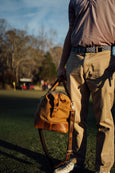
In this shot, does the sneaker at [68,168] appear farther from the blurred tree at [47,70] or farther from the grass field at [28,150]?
the blurred tree at [47,70]

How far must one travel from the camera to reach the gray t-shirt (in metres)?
A: 1.74

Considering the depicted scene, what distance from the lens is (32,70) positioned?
149 ft

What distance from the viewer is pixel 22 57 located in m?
42.2

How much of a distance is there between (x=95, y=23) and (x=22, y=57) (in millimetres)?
41750

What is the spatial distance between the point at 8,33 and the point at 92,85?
40488mm

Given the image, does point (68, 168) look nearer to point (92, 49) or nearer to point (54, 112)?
point (54, 112)

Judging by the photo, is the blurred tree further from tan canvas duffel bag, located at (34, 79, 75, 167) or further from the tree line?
tan canvas duffel bag, located at (34, 79, 75, 167)

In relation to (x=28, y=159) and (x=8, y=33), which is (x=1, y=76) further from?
(x=28, y=159)

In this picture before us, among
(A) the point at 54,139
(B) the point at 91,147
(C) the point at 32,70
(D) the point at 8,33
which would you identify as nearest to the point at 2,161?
(A) the point at 54,139

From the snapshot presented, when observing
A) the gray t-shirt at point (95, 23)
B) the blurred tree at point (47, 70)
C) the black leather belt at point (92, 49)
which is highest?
the gray t-shirt at point (95, 23)

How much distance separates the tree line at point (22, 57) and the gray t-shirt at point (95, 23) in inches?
1307

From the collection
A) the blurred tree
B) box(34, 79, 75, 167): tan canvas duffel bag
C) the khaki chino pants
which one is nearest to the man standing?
the khaki chino pants

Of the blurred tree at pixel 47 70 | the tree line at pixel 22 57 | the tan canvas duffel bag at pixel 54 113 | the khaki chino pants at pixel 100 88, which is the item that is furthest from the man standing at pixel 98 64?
the blurred tree at pixel 47 70

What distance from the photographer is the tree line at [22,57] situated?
3928 centimetres
